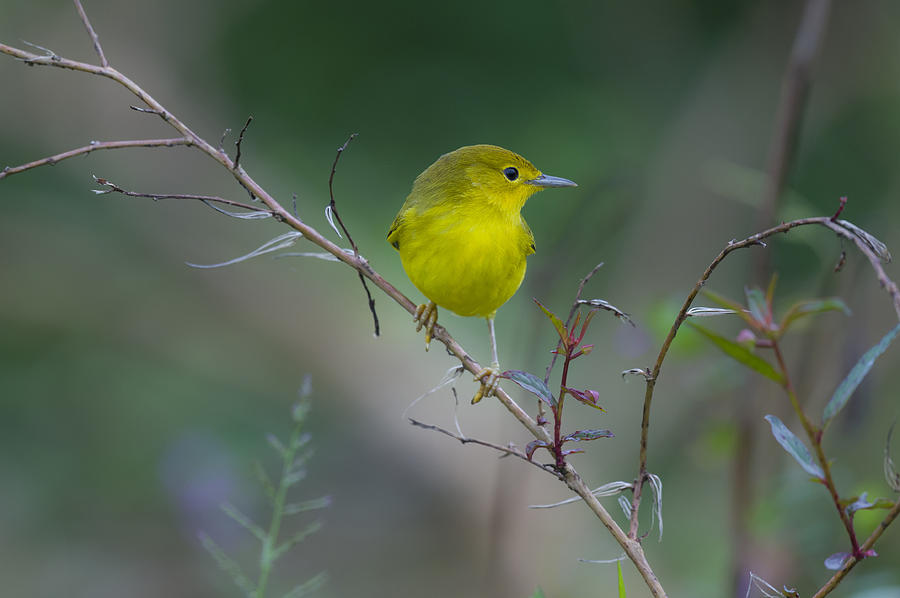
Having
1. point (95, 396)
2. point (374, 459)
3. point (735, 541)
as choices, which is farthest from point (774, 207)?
point (95, 396)

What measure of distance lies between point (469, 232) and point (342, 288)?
4.24 meters

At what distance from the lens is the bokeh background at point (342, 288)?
514 cm

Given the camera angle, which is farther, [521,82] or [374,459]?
[521,82]

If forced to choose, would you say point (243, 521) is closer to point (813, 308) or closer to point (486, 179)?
point (813, 308)

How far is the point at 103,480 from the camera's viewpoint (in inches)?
231

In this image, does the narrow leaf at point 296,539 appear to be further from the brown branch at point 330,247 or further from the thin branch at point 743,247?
the thin branch at point 743,247

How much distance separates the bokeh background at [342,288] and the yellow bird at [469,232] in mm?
1955

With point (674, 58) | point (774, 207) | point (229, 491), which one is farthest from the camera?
point (674, 58)

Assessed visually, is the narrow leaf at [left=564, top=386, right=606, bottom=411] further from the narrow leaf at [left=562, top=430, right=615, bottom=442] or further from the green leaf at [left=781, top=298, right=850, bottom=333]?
the green leaf at [left=781, top=298, right=850, bottom=333]

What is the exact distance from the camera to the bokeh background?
5.14m

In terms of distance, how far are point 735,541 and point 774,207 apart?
90cm

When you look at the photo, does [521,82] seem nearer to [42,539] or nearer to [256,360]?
[256,360]

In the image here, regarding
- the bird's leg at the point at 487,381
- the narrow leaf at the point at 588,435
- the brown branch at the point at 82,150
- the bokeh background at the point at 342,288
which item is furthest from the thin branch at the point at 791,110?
the bokeh background at the point at 342,288

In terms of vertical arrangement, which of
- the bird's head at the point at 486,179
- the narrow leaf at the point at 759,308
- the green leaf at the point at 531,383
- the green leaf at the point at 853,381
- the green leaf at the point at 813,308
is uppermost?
the green leaf at the point at 813,308
